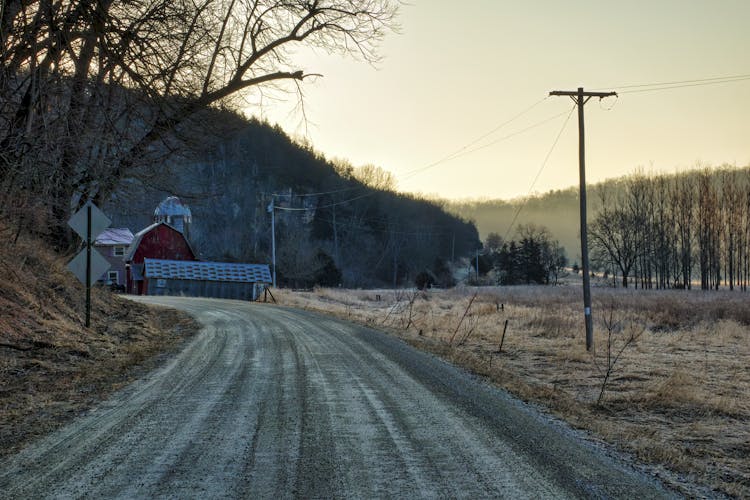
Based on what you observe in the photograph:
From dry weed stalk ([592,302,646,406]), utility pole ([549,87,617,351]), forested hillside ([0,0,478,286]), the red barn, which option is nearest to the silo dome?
the red barn

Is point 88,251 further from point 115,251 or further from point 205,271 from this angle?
point 115,251

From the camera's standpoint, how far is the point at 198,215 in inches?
4333

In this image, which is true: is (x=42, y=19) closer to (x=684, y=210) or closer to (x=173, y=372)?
(x=173, y=372)

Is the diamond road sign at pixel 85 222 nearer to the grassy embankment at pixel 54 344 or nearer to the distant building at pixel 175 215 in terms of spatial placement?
the grassy embankment at pixel 54 344

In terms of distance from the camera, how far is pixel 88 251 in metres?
13.2

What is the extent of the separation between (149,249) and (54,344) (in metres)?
51.8

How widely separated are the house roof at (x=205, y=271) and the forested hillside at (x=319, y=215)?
96.8 feet

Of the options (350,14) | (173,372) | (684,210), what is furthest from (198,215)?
(173,372)

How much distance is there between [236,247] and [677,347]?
3611 inches

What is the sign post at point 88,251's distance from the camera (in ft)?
43.4

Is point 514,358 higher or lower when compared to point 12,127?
lower

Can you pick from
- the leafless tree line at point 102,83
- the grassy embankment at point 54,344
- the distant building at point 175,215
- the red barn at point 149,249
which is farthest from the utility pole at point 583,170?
the distant building at point 175,215

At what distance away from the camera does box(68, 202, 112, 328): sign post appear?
1323cm

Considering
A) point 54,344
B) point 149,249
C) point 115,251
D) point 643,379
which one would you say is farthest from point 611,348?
point 115,251
